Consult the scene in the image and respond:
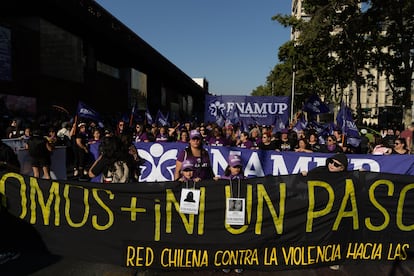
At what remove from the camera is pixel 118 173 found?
478 cm

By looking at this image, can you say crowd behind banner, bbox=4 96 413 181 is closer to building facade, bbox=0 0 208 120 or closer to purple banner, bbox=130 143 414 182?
purple banner, bbox=130 143 414 182

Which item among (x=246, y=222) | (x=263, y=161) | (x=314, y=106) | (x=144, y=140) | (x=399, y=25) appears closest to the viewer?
(x=246, y=222)

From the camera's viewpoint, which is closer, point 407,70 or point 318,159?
point 318,159

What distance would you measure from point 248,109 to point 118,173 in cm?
969

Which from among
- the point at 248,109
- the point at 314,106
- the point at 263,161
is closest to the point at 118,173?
the point at 263,161

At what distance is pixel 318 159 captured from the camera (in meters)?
6.99

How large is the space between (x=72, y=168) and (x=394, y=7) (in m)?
16.2

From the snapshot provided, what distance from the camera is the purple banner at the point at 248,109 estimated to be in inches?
534

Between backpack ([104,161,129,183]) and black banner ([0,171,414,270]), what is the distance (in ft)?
1.46

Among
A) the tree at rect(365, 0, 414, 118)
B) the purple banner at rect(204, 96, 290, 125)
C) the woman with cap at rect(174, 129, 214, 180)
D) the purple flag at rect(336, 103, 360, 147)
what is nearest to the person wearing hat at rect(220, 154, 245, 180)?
the woman with cap at rect(174, 129, 214, 180)

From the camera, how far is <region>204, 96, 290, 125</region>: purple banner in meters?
13.6

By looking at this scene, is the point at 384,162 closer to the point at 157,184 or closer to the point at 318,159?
the point at 318,159

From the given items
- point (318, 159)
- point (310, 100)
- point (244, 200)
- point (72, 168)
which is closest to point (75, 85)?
point (72, 168)

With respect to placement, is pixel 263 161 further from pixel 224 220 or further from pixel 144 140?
pixel 144 140
